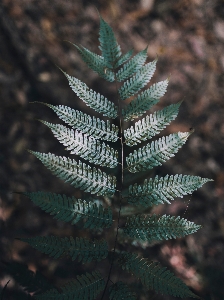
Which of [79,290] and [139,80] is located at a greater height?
[139,80]

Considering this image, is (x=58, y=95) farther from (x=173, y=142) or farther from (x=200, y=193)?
(x=173, y=142)

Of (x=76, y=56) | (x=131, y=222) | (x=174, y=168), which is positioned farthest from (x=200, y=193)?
(x=76, y=56)

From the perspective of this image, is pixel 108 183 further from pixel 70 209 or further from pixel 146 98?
pixel 146 98

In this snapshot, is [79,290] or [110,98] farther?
[110,98]

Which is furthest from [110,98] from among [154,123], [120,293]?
[120,293]

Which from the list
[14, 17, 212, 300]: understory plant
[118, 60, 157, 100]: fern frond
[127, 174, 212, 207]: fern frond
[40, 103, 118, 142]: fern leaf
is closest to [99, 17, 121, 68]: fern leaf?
[14, 17, 212, 300]: understory plant

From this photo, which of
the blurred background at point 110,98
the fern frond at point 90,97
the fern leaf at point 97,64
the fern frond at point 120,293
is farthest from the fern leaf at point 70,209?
the blurred background at point 110,98
